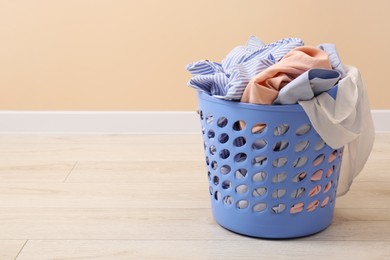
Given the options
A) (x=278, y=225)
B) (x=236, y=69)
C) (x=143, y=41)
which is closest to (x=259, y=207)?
(x=278, y=225)

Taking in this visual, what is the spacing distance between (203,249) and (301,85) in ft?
1.14

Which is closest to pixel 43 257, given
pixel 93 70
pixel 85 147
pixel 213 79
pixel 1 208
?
pixel 1 208

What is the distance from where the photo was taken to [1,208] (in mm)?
1525

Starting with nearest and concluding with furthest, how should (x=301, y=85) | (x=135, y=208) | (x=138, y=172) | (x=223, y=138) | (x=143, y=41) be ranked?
1. (x=301, y=85)
2. (x=223, y=138)
3. (x=135, y=208)
4. (x=138, y=172)
5. (x=143, y=41)

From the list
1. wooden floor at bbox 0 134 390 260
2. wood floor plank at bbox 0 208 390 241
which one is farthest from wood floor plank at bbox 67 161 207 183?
wood floor plank at bbox 0 208 390 241

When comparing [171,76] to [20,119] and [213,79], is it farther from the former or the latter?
[213,79]

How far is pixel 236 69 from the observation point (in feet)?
4.32

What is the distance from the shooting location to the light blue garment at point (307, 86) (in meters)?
1.25

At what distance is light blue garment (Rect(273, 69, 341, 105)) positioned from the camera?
1.25 meters

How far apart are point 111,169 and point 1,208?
0.34 m

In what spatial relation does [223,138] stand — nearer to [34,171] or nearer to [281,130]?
[281,130]

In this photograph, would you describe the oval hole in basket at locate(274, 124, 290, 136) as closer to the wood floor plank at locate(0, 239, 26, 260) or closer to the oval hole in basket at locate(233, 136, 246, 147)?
the oval hole in basket at locate(233, 136, 246, 147)

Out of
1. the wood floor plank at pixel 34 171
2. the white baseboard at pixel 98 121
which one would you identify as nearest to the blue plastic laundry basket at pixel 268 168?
the wood floor plank at pixel 34 171

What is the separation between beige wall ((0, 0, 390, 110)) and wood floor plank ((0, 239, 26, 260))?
0.84 m
